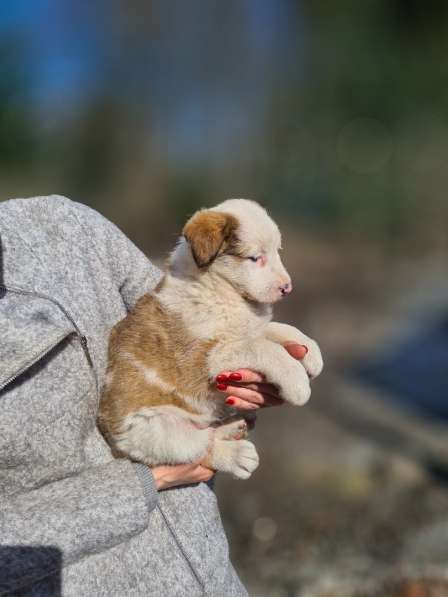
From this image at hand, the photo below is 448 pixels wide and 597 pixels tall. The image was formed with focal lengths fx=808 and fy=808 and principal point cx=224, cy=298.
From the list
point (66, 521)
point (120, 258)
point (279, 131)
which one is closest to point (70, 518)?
point (66, 521)

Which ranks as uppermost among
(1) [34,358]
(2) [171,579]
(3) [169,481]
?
(1) [34,358]

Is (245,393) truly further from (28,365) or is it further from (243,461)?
(28,365)

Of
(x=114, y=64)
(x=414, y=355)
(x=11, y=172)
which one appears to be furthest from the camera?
(x=114, y=64)

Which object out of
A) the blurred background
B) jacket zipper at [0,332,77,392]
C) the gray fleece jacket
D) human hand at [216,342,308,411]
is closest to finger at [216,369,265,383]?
human hand at [216,342,308,411]

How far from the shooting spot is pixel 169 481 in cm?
228

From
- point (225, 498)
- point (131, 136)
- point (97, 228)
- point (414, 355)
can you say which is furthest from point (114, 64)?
point (97, 228)

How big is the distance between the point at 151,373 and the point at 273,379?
365 millimetres

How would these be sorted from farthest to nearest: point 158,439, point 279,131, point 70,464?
point 279,131 < point 158,439 < point 70,464

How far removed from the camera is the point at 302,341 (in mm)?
2531

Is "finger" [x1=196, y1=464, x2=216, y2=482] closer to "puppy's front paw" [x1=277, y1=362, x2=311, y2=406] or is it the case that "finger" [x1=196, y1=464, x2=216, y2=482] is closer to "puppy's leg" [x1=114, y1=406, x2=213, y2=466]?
"puppy's leg" [x1=114, y1=406, x2=213, y2=466]

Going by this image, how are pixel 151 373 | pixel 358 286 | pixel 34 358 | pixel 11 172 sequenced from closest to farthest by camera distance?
pixel 34 358
pixel 151 373
pixel 358 286
pixel 11 172

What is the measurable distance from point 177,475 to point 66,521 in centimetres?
37

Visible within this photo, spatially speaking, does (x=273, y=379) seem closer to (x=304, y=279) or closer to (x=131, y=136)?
(x=304, y=279)

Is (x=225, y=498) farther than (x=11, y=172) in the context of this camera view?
No
